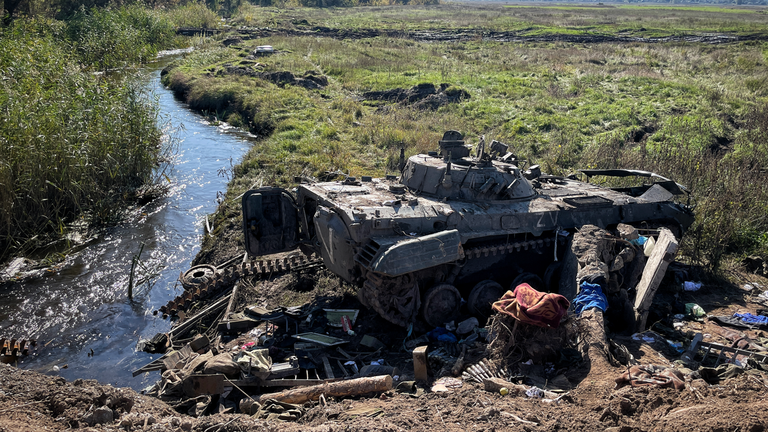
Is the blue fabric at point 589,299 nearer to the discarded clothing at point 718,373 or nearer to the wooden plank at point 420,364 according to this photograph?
the discarded clothing at point 718,373

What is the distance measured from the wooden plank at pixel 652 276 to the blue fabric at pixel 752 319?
1565 mm

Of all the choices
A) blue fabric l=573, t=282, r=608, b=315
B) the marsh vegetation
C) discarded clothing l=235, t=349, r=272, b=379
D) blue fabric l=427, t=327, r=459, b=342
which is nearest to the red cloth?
blue fabric l=573, t=282, r=608, b=315

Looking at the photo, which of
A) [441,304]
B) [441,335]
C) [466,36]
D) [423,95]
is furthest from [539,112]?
[466,36]

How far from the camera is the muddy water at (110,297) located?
927 cm

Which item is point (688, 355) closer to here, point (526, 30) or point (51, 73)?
point (51, 73)

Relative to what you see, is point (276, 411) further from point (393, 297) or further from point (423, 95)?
point (423, 95)

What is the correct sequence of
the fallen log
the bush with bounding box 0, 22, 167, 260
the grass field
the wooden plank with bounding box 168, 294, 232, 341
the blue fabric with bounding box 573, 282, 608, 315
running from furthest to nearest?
the grass field → the bush with bounding box 0, 22, 167, 260 → the wooden plank with bounding box 168, 294, 232, 341 → the blue fabric with bounding box 573, 282, 608, 315 → the fallen log

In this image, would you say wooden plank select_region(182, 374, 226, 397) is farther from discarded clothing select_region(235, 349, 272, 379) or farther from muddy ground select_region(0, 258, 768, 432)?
muddy ground select_region(0, 258, 768, 432)

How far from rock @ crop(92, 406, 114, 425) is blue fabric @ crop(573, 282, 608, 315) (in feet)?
21.7

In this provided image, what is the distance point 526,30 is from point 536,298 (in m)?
58.4

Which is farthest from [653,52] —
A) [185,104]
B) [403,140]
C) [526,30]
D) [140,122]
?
[140,122]

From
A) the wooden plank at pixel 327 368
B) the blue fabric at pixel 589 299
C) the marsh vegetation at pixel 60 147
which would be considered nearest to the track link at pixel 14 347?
the marsh vegetation at pixel 60 147

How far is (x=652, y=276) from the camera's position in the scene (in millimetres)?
9344

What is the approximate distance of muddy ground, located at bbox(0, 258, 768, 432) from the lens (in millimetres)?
5855
